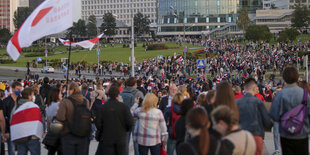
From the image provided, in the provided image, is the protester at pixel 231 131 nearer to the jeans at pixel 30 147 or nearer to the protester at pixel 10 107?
the jeans at pixel 30 147

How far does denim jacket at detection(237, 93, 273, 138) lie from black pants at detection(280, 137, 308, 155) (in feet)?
1.17

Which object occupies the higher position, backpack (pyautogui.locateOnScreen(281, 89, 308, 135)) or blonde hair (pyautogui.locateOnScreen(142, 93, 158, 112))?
blonde hair (pyautogui.locateOnScreen(142, 93, 158, 112))

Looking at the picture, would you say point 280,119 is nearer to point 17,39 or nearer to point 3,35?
point 17,39

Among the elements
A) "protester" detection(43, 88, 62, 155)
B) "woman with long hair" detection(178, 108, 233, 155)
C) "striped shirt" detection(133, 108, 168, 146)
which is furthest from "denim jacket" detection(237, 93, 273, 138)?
"protester" detection(43, 88, 62, 155)

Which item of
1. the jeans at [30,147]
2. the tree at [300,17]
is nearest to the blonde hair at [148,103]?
the jeans at [30,147]

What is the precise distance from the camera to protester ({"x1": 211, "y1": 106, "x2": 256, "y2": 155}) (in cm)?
435

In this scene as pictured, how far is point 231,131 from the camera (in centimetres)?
444

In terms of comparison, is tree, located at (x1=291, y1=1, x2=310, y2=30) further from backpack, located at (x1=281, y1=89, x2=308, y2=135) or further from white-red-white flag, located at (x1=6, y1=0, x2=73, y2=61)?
backpack, located at (x1=281, y1=89, x2=308, y2=135)

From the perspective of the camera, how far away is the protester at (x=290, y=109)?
6.23m

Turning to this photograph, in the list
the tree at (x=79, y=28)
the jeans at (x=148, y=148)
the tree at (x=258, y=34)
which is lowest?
the jeans at (x=148, y=148)

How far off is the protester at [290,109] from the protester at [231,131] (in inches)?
75.2

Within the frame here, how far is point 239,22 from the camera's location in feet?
325

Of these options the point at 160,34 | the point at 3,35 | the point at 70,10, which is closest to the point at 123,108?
the point at 70,10

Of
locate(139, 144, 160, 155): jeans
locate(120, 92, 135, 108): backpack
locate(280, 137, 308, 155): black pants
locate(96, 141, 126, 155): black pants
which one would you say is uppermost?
locate(120, 92, 135, 108): backpack
